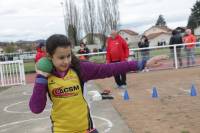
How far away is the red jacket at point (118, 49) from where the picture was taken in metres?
14.0

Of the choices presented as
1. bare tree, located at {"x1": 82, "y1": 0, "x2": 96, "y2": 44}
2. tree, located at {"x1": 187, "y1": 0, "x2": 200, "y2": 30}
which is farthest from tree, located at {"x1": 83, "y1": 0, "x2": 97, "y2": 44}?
tree, located at {"x1": 187, "y1": 0, "x2": 200, "y2": 30}

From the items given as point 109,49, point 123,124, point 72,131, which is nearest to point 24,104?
point 109,49

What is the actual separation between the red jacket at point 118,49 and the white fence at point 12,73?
25.0ft

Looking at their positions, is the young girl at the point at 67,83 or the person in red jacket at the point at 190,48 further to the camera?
the person in red jacket at the point at 190,48

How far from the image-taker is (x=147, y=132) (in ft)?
24.0

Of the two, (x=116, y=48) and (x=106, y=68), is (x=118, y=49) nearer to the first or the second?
(x=116, y=48)

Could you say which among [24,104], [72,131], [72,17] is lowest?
[24,104]

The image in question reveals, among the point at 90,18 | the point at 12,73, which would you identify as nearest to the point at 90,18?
the point at 90,18

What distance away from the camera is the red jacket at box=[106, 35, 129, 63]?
1403cm

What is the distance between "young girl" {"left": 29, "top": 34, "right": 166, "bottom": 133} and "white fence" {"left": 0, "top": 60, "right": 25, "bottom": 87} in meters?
16.9

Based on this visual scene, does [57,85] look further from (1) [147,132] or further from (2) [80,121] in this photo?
(1) [147,132]

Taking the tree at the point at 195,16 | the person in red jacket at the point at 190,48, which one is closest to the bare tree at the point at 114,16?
the person in red jacket at the point at 190,48

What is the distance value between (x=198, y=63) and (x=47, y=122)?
532 inches

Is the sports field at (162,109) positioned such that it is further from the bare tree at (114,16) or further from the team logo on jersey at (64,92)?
the bare tree at (114,16)
